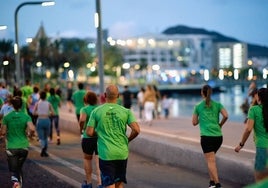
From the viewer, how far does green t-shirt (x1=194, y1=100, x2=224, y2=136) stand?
9258 millimetres

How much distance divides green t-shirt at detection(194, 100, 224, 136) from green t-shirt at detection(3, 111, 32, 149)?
2.66 metres

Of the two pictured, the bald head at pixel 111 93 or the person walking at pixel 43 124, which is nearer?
the bald head at pixel 111 93

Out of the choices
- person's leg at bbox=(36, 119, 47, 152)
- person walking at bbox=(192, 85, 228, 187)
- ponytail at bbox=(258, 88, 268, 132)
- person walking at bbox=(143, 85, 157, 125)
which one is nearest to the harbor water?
person walking at bbox=(143, 85, 157, 125)

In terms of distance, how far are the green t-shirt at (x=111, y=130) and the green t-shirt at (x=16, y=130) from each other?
7.50 ft

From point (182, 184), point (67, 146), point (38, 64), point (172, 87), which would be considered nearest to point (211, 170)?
point (182, 184)

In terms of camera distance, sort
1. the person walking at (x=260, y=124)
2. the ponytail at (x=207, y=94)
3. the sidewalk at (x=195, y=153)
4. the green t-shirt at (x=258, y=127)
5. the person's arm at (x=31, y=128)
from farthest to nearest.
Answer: the sidewalk at (x=195, y=153)
the ponytail at (x=207, y=94)
the person's arm at (x=31, y=128)
the green t-shirt at (x=258, y=127)
the person walking at (x=260, y=124)

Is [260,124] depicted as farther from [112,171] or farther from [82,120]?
[82,120]

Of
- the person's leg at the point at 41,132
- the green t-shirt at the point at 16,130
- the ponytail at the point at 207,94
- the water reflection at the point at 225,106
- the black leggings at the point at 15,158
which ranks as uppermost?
the ponytail at the point at 207,94

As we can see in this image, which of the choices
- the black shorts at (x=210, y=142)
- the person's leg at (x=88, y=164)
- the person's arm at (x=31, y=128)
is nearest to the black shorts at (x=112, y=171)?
the person's arm at (x=31, y=128)

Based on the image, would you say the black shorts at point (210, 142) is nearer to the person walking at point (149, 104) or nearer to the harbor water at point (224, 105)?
the person walking at point (149, 104)

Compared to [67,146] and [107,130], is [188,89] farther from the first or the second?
[107,130]

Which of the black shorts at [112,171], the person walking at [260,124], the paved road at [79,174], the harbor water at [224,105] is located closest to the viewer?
the black shorts at [112,171]

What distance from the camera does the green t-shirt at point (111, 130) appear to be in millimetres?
6914

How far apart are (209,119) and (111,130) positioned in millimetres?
2742
